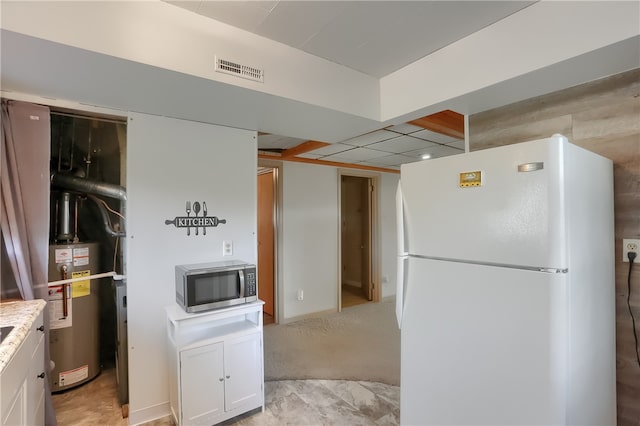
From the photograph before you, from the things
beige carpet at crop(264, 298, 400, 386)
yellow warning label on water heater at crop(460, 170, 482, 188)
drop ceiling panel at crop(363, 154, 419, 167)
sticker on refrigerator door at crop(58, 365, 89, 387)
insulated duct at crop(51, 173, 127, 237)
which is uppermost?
drop ceiling panel at crop(363, 154, 419, 167)

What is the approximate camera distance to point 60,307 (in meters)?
2.54

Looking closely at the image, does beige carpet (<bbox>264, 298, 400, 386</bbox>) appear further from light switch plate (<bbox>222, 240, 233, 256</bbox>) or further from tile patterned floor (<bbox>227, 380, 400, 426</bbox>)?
light switch plate (<bbox>222, 240, 233, 256</bbox>)

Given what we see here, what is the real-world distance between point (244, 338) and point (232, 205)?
1049mm

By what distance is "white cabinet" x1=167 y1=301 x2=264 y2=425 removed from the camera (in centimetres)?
204

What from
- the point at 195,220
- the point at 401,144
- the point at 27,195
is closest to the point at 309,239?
the point at 401,144

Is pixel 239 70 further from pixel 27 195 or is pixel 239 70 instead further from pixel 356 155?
pixel 356 155

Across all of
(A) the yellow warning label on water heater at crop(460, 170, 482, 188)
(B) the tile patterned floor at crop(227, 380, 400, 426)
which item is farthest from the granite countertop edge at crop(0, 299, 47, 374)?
(A) the yellow warning label on water heater at crop(460, 170, 482, 188)

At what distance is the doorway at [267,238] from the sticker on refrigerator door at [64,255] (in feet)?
7.03

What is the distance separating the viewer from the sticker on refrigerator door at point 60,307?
98.7 inches

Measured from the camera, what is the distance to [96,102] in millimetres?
2033

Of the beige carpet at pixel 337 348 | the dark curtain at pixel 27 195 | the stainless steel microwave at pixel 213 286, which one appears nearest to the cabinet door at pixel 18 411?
the dark curtain at pixel 27 195

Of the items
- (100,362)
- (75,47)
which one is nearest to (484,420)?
(75,47)

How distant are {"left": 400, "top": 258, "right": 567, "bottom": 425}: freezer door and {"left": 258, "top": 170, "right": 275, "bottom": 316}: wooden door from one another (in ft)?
9.21

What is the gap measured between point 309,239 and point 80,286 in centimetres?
260
